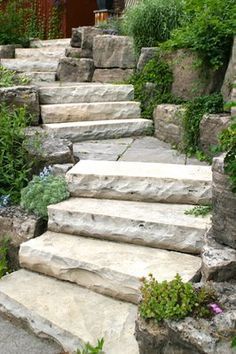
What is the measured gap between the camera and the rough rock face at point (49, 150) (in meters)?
4.18

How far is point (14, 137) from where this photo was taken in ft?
14.3

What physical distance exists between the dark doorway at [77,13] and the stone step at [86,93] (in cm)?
384

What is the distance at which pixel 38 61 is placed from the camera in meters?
7.50

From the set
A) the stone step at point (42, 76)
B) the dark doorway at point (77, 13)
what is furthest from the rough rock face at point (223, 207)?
the dark doorway at point (77, 13)

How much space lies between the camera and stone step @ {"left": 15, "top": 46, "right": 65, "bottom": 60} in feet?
25.2

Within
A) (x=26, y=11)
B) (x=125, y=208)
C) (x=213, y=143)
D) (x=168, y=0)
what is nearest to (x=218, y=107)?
(x=213, y=143)

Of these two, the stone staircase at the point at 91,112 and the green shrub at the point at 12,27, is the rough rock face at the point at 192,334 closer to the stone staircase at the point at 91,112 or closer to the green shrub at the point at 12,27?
the stone staircase at the point at 91,112

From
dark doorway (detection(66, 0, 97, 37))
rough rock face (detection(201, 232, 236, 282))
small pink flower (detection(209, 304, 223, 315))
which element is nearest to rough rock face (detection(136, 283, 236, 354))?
small pink flower (detection(209, 304, 223, 315))

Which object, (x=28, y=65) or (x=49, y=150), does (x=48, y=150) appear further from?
(x=28, y=65)

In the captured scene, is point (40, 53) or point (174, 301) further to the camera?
point (40, 53)

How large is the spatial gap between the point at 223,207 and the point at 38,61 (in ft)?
18.1

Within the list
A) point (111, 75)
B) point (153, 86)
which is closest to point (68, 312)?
point (153, 86)

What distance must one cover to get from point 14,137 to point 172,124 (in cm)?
161

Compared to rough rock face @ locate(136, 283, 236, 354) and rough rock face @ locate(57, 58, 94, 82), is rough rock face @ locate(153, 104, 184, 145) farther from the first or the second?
rough rock face @ locate(136, 283, 236, 354)
